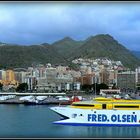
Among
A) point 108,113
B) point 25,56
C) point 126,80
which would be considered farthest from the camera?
point 25,56

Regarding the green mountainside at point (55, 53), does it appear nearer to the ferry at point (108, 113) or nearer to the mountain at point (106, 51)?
the mountain at point (106, 51)

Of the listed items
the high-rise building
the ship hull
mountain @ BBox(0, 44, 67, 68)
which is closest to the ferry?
the ship hull

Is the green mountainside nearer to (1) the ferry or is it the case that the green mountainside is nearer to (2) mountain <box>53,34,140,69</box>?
(2) mountain <box>53,34,140,69</box>

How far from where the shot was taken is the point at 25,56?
77.4 meters

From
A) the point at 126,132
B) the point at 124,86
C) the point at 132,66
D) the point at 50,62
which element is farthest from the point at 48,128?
the point at 132,66

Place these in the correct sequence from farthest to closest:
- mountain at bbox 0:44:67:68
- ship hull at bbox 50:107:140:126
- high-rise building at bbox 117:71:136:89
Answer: mountain at bbox 0:44:67:68 < high-rise building at bbox 117:71:136:89 < ship hull at bbox 50:107:140:126

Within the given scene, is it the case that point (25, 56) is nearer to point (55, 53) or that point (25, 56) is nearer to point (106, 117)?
point (55, 53)

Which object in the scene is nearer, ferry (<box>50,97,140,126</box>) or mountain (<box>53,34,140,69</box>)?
ferry (<box>50,97,140,126</box>)

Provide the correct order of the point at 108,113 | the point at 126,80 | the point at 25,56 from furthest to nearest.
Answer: the point at 25,56 → the point at 126,80 → the point at 108,113

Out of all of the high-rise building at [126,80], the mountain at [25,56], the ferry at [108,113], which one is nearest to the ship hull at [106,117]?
the ferry at [108,113]

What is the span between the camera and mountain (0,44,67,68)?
75.7 m

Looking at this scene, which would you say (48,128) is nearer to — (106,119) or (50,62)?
(106,119)

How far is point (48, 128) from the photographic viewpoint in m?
13.2

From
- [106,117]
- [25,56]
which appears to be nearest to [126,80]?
[25,56]
